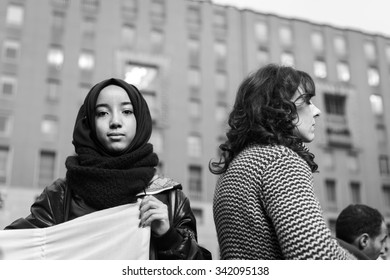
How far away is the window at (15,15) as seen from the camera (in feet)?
55.5

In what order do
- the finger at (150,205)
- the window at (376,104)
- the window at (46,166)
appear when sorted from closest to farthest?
the finger at (150,205), the window at (46,166), the window at (376,104)

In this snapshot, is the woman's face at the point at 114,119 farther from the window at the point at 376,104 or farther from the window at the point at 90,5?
the window at the point at 376,104

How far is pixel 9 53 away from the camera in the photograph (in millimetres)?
16703

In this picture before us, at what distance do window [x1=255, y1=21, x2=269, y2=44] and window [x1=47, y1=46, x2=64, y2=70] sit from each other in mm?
6943

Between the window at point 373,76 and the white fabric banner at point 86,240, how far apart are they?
67.3 ft

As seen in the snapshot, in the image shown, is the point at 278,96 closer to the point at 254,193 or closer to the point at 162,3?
Answer: the point at 254,193

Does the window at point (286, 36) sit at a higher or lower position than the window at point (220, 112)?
higher

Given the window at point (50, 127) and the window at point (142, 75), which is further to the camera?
the window at point (142, 75)

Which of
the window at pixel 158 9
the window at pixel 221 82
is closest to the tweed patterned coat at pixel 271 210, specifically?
the window at pixel 221 82

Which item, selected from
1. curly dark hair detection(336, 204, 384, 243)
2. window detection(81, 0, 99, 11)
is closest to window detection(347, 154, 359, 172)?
window detection(81, 0, 99, 11)

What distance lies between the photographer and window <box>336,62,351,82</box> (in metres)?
20.4

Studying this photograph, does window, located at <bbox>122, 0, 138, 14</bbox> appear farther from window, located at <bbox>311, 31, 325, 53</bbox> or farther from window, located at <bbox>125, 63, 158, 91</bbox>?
window, located at <bbox>311, 31, 325, 53</bbox>
